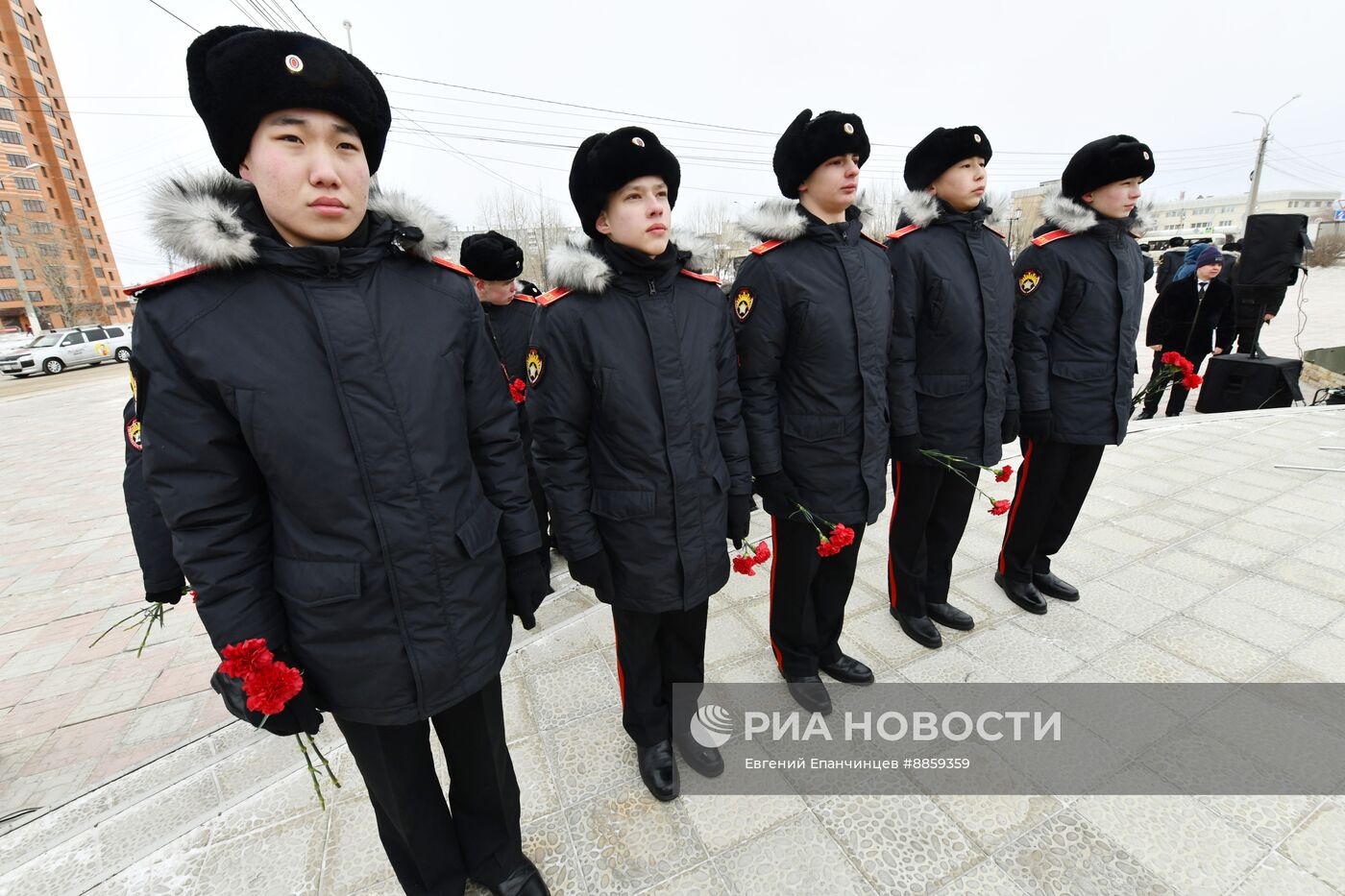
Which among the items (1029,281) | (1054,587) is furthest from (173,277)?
(1054,587)

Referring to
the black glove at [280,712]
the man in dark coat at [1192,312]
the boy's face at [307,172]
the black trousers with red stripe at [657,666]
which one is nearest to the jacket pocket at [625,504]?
the black trousers with red stripe at [657,666]

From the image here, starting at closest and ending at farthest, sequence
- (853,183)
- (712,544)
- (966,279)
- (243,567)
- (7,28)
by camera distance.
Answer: (243,567) < (712,544) < (853,183) < (966,279) < (7,28)

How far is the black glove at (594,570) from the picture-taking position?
182cm

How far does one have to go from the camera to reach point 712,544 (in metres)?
1.92

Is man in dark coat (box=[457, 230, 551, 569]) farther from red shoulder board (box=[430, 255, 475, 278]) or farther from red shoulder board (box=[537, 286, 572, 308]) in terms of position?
red shoulder board (box=[430, 255, 475, 278])

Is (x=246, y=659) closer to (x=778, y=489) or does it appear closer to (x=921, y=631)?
(x=778, y=489)

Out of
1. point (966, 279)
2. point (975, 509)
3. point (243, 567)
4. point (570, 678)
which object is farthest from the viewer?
point (975, 509)

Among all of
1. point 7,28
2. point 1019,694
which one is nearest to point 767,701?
point 1019,694

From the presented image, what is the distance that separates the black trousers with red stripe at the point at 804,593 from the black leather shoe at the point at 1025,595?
3.85 feet

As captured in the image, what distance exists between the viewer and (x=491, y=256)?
10.8 feet

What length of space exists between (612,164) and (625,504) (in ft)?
3.23

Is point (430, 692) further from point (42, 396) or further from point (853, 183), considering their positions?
point (42, 396)

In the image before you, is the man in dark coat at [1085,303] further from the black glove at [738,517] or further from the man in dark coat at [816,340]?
the black glove at [738,517]

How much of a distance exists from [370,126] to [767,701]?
2.35m
